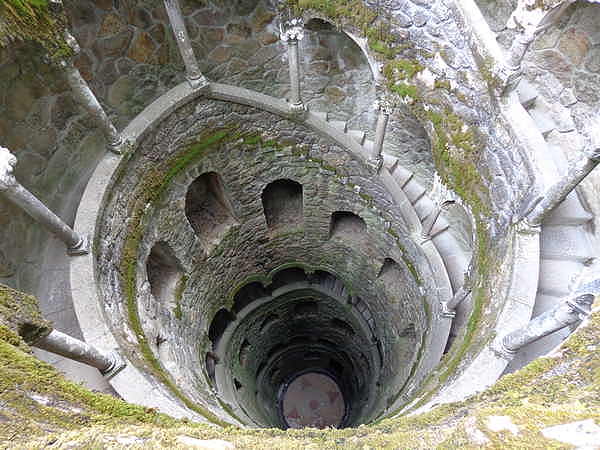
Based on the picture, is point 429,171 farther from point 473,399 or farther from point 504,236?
point 473,399

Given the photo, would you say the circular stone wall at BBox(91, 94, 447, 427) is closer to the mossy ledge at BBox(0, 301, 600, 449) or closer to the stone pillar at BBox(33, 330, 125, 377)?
the stone pillar at BBox(33, 330, 125, 377)

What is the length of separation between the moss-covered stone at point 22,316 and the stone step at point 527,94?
7205mm

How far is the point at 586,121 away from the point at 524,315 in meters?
3.36

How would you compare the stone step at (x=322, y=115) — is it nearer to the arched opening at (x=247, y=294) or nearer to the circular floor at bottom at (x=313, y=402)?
the arched opening at (x=247, y=294)

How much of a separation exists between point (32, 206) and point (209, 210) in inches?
214

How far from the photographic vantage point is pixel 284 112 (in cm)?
882

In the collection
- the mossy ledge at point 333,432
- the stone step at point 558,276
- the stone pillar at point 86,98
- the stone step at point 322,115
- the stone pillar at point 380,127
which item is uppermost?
the stone step at point 322,115

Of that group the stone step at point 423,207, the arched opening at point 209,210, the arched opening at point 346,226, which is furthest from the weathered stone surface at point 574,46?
the arched opening at point 209,210

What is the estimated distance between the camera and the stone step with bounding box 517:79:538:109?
650 centimetres

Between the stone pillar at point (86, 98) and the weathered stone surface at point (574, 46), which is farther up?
the weathered stone surface at point (574, 46)

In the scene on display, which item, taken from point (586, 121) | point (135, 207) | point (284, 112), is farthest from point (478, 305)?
point (135, 207)

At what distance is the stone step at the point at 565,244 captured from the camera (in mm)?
5469

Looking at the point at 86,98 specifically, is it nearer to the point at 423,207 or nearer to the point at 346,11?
the point at 346,11

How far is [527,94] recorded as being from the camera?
6.55 metres
